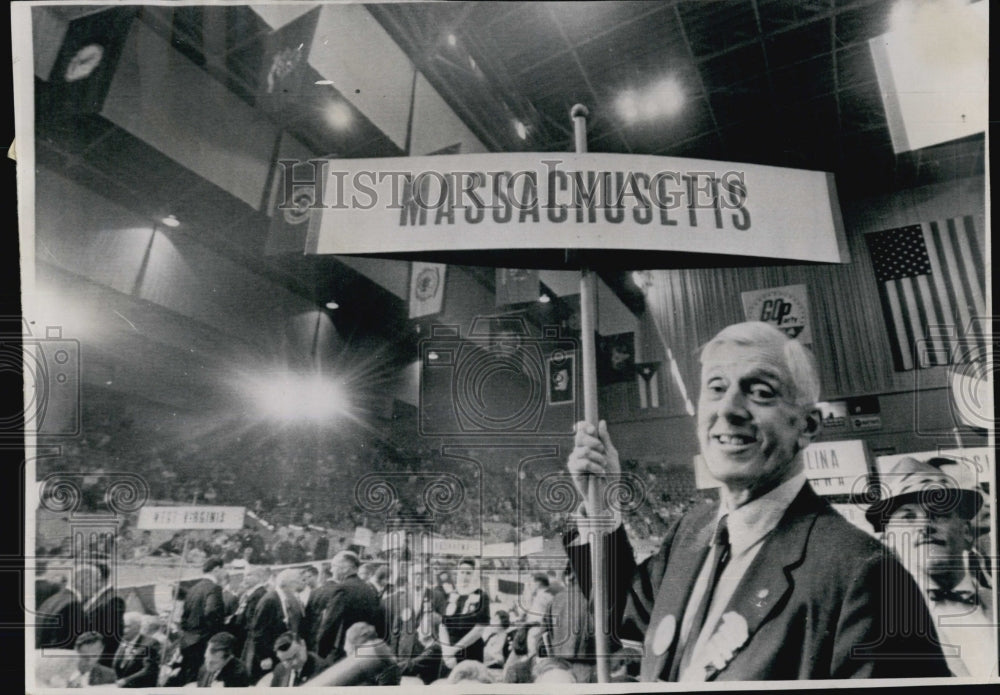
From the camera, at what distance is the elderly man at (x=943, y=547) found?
2.02 meters

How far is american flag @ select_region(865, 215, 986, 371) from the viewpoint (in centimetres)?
212

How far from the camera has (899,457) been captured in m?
2.06

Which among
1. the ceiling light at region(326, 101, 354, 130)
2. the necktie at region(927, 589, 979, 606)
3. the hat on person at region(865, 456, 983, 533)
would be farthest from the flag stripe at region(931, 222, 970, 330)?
the ceiling light at region(326, 101, 354, 130)

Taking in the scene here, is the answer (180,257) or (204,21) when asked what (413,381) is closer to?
(180,257)

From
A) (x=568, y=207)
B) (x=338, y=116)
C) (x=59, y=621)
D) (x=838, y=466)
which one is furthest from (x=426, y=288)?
(x=59, y=621)

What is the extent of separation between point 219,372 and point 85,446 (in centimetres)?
51

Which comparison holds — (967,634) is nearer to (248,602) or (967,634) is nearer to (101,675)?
(248,602)

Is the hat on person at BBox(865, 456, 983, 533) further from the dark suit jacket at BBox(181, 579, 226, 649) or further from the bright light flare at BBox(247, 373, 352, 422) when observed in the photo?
the dark suit jacket at BBox(181, 579, 226, 649)

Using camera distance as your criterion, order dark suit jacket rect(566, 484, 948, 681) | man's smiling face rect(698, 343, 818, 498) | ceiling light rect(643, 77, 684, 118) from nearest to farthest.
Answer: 1. dark suit jacket rect(566, 484, 948, 681)
2. man's smiling face rect(698, 343, 818, 498)
3. ceiling light rect(643, 77, 684, 118)

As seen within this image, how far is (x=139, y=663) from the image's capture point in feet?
6.56

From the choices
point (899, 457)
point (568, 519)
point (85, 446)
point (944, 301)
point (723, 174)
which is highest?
point (723, 174)

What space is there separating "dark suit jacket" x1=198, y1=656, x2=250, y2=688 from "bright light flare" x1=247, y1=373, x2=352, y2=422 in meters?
0.85

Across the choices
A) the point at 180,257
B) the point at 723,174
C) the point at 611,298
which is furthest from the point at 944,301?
the point at 180,257

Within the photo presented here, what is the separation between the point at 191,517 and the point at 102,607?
42cm
